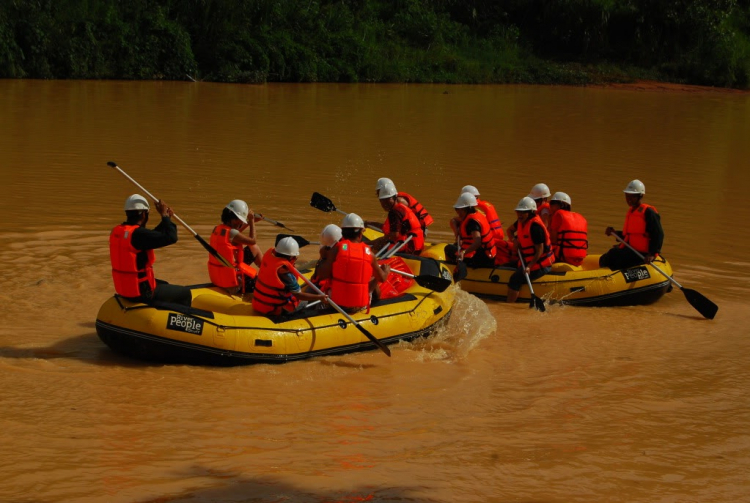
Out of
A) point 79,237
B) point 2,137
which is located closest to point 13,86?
point 2,137

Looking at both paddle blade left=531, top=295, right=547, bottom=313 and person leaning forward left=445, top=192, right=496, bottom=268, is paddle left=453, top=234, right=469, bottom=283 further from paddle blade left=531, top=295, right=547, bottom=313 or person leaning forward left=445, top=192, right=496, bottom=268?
paddle blade left=531, top=295, right=547, bottom=313

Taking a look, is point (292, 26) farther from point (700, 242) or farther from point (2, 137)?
point (700, 242)

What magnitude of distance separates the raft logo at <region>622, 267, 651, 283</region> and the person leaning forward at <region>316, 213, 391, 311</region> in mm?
3531

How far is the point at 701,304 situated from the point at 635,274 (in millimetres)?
826

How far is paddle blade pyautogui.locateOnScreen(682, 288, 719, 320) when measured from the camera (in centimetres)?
1067

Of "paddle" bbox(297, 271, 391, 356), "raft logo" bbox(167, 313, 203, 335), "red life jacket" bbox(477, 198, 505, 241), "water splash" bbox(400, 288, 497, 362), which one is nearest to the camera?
"raft logo" bbox(167, 313, 203, 335)

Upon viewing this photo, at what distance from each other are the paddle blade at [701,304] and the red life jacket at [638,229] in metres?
0.81

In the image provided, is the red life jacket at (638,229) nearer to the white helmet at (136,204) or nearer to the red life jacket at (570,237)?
the red life jacket at (570,237)

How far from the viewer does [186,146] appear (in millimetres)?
20297

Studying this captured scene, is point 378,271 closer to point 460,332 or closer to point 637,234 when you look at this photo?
point 460,332

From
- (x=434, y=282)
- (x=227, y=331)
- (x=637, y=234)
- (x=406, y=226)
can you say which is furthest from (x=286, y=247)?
(x=637, y=234)

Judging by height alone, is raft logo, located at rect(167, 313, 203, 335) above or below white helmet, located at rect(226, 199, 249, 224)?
below

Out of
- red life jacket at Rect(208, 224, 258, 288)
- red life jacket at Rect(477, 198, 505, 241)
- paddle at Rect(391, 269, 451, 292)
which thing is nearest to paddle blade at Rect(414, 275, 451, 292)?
paddle at Rect(391, 269, 451, 292)

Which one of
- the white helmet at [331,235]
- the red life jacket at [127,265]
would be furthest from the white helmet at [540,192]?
the red life jacket at [127,265]
